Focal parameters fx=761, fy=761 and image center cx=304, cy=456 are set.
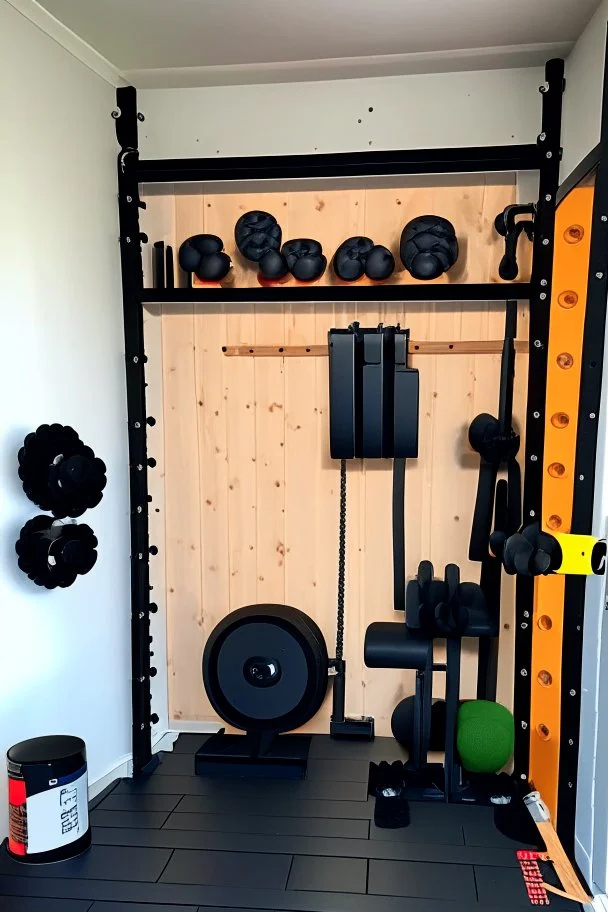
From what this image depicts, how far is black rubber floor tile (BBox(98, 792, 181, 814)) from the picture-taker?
7.63 ft

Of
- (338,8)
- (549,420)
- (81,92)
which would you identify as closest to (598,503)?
(549,420)

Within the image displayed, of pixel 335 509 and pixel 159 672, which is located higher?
pixel 335 509

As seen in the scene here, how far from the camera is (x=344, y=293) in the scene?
2.53 m

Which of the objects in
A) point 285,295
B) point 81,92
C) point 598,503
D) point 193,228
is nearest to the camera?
point 598,503

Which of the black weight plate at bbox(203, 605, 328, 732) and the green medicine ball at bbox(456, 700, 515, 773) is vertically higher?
the black weight plate at bbox(203, 605, 328, 732)

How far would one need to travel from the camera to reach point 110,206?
2564 millimetres

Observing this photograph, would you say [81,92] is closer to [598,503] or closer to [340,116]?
[340,116]

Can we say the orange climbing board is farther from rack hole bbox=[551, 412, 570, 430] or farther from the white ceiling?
the white ceiling

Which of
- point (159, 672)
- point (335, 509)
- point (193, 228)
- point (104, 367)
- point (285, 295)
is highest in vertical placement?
point (193, 228)

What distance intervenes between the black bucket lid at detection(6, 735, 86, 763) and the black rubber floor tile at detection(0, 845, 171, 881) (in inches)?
10.7

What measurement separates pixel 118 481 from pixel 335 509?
788 millimetres

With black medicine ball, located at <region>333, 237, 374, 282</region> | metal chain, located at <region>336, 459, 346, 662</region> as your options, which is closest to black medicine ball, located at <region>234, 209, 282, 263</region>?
black medicine ball, located at <region>333, 237, 374, 282</region>

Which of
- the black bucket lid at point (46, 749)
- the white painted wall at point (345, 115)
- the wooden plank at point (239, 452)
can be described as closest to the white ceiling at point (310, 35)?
the white painted wall at point (345, 115)

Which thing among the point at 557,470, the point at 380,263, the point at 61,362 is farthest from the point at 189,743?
the point at 380,263
